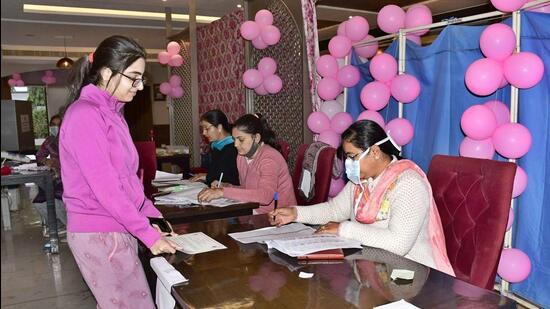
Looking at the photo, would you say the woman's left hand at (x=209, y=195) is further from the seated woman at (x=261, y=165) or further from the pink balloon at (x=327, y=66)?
the pink balloon at (x=327, y=66)

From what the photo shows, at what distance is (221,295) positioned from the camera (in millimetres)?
1226

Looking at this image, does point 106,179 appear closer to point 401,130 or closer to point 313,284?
point 313,284

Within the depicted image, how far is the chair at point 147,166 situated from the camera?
309 centimetres

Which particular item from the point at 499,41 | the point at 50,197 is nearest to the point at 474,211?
the point at 499,41

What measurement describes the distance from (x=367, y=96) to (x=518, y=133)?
45.2 inches

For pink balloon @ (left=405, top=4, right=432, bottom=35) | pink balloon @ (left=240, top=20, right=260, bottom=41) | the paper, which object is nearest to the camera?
the paper

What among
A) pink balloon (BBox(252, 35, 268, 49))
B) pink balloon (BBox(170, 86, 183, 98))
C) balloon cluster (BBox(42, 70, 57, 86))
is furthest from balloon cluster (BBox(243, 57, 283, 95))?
balloon cluster (BBox(42, 70, 57, 86))

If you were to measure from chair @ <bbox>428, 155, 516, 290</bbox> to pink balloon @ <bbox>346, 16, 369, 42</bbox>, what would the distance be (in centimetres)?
202

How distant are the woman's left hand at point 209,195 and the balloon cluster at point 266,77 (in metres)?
2.19

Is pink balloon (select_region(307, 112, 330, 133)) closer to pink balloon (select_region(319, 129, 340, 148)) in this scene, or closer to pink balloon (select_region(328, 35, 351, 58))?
pink balloon (select_region(319, 129, 340, 148))

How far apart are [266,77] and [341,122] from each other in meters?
1.20

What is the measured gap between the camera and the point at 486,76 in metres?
2.50

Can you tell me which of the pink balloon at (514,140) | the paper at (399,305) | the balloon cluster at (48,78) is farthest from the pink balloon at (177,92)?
the balloon cluster at (48,78)

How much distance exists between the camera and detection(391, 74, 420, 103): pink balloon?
123 inches
